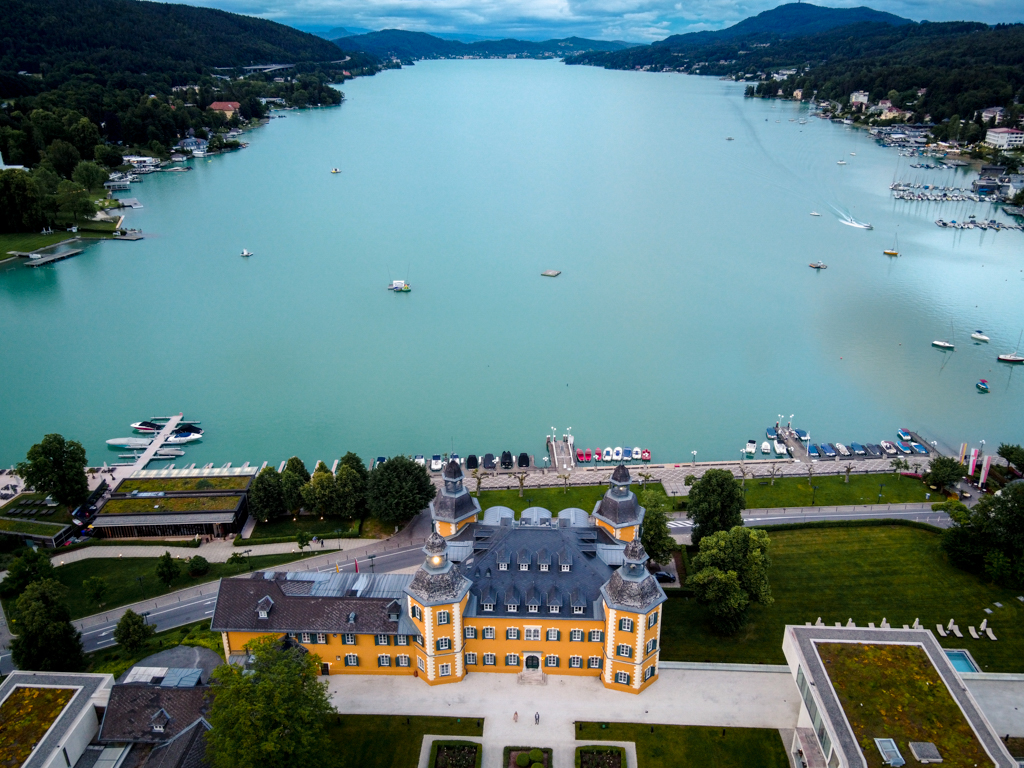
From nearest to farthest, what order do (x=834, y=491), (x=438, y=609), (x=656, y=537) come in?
(x=438, y=609)
(x=656, y=537)
(x=834, y=491)

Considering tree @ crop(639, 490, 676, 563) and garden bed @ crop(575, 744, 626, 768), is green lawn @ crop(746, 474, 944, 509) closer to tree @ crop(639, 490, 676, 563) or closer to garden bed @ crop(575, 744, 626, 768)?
tree @ crop(639, 490, 676, 563)

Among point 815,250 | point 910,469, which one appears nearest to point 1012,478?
point 910,469

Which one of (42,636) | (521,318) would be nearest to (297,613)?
(42,636)

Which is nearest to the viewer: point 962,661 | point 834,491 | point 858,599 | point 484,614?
point 484,614

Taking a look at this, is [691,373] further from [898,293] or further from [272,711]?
[272,711]

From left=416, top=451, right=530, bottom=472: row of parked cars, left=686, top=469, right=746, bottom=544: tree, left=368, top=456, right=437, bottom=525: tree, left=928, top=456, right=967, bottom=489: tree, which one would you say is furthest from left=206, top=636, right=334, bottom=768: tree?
left=928, top=456, right=967, bottom=489: tree

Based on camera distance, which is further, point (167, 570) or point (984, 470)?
point (984, 470)

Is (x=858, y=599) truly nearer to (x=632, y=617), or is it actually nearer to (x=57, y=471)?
(x=632, y=617)
